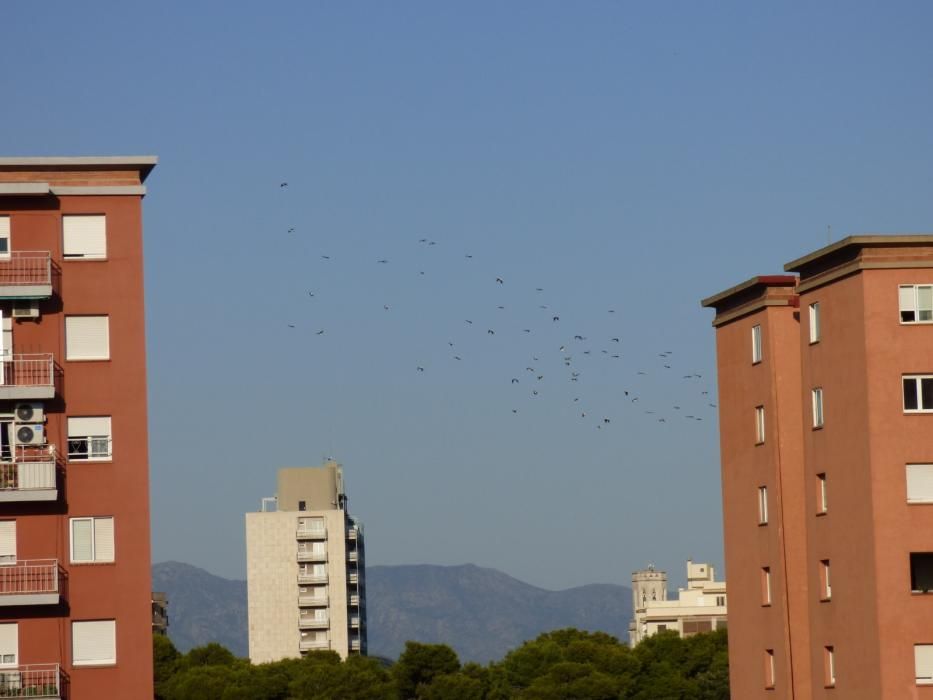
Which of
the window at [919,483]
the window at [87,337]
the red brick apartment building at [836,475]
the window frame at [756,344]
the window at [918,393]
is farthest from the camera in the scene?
the window frame at [756,344]

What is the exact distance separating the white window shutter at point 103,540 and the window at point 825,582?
2655cm

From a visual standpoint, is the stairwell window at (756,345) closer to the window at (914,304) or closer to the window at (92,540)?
the window at (914,304)

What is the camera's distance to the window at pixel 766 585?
7688 cm

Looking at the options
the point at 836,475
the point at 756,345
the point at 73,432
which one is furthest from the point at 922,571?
the point at 73,432

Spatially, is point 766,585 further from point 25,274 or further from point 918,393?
point 25,274

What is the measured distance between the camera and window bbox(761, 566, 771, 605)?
7688 centimetres

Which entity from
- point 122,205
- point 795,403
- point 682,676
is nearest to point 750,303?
point 795,403

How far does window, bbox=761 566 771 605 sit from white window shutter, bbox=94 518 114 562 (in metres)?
27.7

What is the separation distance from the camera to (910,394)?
69562mm

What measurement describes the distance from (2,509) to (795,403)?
1228 inches

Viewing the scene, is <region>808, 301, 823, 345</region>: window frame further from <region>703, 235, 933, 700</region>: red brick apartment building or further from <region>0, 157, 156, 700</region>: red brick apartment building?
<region>0, 157, 156, 700</region>: red brick apartment building

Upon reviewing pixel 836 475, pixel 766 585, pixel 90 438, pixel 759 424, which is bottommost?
pixel 766 585

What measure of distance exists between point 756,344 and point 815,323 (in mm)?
4933

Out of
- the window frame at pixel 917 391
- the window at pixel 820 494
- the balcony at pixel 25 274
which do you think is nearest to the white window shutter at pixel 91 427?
the balcony at pixel 25 274
